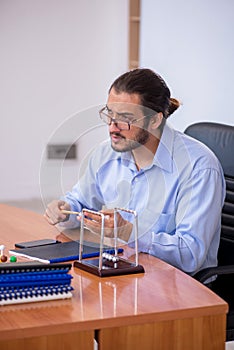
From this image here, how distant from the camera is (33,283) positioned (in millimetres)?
1752

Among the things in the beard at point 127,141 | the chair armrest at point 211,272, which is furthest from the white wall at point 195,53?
the chair armrest at point 211,272

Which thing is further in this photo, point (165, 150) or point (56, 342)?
point (165, 150)

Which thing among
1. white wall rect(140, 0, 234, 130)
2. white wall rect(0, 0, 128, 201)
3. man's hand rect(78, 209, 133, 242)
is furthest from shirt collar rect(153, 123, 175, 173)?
white wall rect(0, 0, 128, 201)

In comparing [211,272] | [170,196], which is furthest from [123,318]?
[170,196]

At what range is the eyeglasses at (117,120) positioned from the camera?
221 centimetres

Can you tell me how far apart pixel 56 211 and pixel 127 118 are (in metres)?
0.41

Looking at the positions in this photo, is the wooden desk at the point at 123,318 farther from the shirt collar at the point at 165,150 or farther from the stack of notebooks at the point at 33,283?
the shirt collar at the point at 165,150

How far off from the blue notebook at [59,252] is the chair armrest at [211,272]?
265 mm

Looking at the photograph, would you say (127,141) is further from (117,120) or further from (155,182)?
(155,182)

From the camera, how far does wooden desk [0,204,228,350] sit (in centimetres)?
161

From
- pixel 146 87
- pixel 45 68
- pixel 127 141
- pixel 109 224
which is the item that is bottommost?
pixel 45 68

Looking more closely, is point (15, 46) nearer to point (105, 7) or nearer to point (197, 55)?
point (105, 7)

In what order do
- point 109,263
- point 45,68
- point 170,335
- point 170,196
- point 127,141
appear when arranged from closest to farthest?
1. point 170,335
2. point 109,263
3. point 127,141
4. point 170,196
5. point 45,68

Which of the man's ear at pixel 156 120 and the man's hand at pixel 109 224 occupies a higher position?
the man's ear at pixel 156 120
